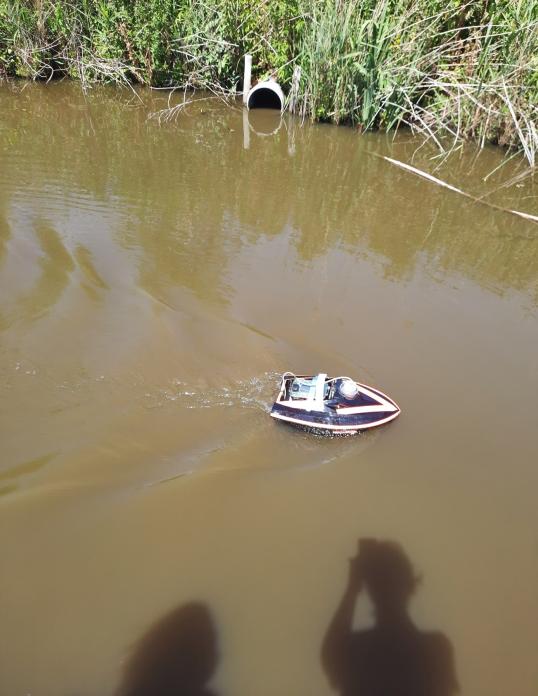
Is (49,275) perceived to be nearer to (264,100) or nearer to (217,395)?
(217,395)

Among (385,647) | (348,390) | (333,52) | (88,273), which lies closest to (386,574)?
(385,647)

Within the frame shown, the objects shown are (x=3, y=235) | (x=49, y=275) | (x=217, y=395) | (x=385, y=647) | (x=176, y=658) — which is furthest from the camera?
(x=3, y=235)

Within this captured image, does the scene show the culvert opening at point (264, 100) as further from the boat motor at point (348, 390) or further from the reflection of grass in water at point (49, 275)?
the boat motor at point (348, 390)

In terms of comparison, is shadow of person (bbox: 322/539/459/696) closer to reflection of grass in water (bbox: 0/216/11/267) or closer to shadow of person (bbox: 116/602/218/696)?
shadow of person (bbox: 116/602/218/696)

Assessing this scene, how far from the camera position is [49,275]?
4828mm

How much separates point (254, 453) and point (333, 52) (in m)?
7.65

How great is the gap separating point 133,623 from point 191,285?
3.20m

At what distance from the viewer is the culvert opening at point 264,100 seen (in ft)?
34.3

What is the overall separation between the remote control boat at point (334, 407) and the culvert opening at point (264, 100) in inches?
341

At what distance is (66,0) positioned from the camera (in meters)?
9.97

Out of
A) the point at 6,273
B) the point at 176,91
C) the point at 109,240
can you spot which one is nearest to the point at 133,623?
the point at 6,273

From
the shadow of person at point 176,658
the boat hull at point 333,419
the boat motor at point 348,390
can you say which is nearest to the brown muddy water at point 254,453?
the shadow of person at point 176,658

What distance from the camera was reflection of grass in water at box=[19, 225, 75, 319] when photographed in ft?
14.5

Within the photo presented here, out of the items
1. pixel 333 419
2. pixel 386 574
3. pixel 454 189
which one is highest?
pixel 454 189
